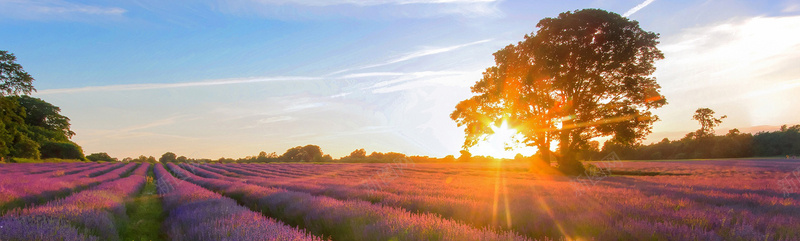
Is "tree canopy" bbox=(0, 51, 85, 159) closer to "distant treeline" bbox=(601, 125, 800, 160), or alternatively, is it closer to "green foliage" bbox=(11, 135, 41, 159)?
"green foliage" bbox=(11, 135, 41, 159)

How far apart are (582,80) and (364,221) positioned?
18.0 meters

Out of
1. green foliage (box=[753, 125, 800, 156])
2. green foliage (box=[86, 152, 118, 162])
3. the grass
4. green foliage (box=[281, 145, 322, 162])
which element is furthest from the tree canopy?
green foliage (box=[753, 125, 800, 156])

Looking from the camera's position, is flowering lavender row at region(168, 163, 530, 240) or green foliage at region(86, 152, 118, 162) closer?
flowering lavender row at region(168, 163, 530, 240)

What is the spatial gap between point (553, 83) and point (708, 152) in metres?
64.6

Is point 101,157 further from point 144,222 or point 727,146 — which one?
point 727,146

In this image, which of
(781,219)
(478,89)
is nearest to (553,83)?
(478,89)

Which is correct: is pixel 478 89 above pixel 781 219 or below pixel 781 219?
above

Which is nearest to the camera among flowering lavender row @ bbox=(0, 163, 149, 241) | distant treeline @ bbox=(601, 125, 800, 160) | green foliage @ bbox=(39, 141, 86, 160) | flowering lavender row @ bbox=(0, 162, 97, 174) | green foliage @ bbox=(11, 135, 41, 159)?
flowering lavender row @ bbox=(0, 163, 149, 241)

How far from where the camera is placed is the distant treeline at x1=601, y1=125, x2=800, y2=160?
53.8 metres

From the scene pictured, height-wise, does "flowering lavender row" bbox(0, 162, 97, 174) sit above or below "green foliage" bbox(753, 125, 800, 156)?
below

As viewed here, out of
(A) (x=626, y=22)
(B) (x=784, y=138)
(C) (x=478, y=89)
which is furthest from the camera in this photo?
(B) (x=784, y=138)

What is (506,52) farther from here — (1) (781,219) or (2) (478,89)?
(1) (781,219)

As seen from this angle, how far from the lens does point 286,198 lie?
641 cm

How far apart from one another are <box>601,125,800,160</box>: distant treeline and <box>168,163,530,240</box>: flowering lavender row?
170ft
